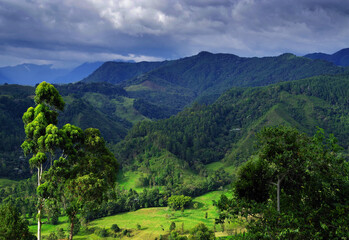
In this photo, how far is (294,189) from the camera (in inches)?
906

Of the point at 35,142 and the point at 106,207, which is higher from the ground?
the point at 35,142

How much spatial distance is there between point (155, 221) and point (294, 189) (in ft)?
351

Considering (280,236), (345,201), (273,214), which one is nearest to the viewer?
(280,236)

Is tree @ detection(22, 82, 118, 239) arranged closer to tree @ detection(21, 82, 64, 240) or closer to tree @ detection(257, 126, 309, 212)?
tree @ detection(21, 82, 64, 240)

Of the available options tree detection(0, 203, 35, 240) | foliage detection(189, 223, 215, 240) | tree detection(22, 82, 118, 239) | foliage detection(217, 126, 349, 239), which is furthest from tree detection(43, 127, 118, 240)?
foliage detection(189, 223, 215, 240)

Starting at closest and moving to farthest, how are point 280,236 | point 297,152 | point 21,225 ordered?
point 280,236 < point 297,152 < point 21,225

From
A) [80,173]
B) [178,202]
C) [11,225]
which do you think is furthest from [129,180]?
[80,173]

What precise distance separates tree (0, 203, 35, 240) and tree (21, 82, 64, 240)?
4.23 meters

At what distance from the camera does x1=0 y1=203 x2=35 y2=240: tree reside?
2488 centimetres

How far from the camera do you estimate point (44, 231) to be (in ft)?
361

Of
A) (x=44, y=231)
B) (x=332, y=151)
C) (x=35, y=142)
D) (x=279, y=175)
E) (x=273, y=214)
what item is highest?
(x=35, y=142)

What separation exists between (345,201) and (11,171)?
225583mm

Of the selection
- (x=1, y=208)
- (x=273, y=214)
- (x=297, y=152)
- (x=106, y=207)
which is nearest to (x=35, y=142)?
(x=1, y=208)

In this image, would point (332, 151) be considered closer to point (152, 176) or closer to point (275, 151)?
point (275, 151)
